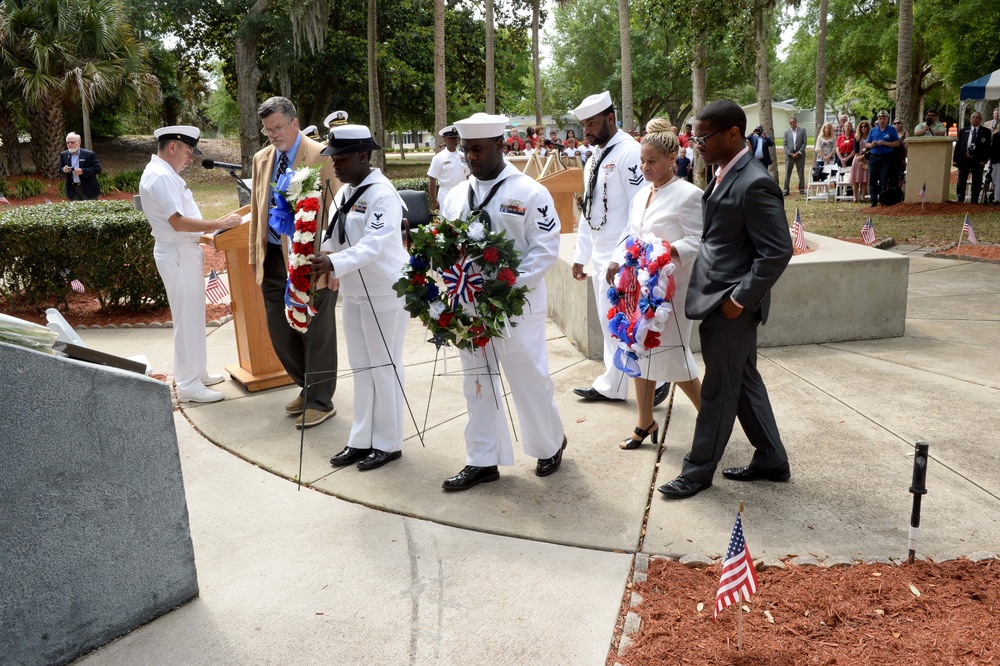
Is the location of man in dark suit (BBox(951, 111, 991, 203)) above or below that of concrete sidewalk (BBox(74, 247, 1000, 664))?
above

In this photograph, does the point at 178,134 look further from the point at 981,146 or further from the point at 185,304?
the point at 981,146

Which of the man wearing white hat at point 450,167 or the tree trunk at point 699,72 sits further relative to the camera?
the tree trunk at point 699,72

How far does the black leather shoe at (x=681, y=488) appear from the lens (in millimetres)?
4484

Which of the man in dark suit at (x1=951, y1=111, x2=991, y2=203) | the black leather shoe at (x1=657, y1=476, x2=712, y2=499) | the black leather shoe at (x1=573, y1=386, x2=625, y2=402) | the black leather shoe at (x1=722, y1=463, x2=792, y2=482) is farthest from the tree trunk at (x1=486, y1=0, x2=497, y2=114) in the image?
the black leather shoe at (x1=657, y1=476, x2=712, y2=499)

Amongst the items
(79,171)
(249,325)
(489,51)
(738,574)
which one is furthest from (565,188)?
(489,51)

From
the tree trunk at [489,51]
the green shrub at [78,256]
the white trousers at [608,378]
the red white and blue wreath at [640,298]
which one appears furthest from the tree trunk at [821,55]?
the red white and blue wreath at [640,298]

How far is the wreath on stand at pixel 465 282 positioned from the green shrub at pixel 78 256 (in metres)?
5.70

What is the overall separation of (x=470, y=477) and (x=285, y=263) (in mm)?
2239

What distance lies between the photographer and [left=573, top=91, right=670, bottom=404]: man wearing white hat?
579 centimetres

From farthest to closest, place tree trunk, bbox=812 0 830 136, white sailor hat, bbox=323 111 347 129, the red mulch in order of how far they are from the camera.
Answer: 1. tree trunk, bbox=812 0 830 136
2. white sailor hat, bbox=323 111 347 129
3. the red mulch

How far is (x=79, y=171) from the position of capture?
1659 centimetres

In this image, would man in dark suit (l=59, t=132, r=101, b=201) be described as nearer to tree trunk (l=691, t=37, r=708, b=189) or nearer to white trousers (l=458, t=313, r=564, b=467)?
tree trunk (l=691, t=37, r=708, b=189)

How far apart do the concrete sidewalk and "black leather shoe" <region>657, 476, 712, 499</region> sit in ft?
0.22

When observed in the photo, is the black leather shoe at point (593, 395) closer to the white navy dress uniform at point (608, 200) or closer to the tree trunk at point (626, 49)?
the white navy dress uniform at point (608, 200)
